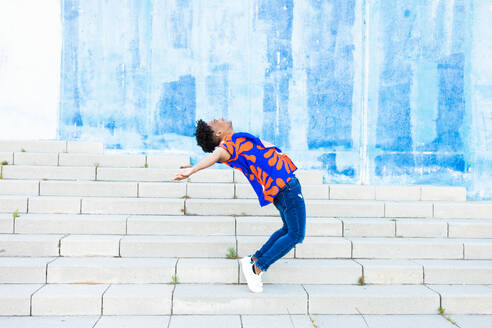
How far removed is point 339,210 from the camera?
410 cm

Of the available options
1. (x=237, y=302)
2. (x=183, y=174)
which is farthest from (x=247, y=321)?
(x=183, y=174)

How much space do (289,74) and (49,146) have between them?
12.6ft

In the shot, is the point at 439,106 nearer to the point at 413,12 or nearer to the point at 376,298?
the point at 413,12

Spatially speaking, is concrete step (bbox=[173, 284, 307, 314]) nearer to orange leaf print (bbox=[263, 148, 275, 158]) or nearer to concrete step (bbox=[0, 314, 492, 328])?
concrete step (bbox=[0, 314, 492, 328])

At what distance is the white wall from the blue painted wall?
197mm

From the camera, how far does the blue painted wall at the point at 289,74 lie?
210 inches

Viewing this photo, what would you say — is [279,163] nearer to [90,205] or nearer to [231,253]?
[231,253]

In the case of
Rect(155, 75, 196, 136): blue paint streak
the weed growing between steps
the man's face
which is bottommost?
the weed growing between steps

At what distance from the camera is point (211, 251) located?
337 centimetres

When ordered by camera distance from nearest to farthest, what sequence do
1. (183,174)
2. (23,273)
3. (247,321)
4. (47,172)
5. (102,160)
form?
(183,174), (247,321), (23,273), (47,172), (102,160)

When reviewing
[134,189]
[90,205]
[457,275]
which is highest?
[134,189]

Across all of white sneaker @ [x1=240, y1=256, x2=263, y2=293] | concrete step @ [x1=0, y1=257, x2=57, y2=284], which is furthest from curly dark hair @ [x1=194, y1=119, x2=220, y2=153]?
concrete step @ [x1=0, y1=257, x2=57, y2=284]

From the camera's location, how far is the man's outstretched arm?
2549 mm

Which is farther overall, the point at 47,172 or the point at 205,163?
the point at 47,172
